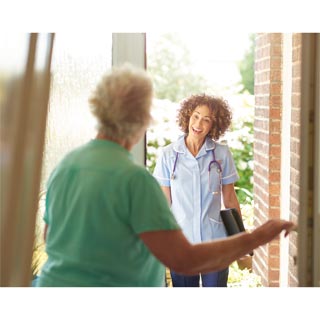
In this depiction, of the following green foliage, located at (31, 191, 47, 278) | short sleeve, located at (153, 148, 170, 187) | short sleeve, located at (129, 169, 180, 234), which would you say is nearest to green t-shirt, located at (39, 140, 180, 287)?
short sleeve, located at (129, 169, 180, 234)

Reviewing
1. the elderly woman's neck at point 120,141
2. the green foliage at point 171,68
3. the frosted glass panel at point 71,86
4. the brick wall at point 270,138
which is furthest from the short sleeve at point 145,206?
the green foliage at point 171,68

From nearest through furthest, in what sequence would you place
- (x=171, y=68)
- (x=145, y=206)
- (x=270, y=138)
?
(x=145, y=206) → (x=270, y=138) → (x=171, y=68)

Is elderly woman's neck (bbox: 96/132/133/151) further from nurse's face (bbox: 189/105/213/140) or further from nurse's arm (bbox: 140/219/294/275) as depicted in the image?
nurse's face (bbox: 189/105/213/140)

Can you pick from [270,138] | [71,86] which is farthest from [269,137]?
[71,86]

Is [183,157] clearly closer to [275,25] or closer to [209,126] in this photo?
[209,126]

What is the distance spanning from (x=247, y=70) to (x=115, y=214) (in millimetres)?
6132

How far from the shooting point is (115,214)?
192cm

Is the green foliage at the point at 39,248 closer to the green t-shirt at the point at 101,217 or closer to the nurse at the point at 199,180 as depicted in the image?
the nurse at the point at 199,180

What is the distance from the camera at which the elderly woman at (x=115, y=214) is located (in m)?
1.90

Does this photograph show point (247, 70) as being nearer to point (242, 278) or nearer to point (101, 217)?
point (242, 278)

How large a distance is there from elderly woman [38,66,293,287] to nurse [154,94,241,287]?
1426 millimetres

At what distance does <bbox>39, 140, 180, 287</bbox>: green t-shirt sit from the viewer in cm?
190

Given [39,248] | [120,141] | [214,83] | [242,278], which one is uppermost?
[214,83]

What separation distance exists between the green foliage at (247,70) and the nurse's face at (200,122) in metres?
3.94
